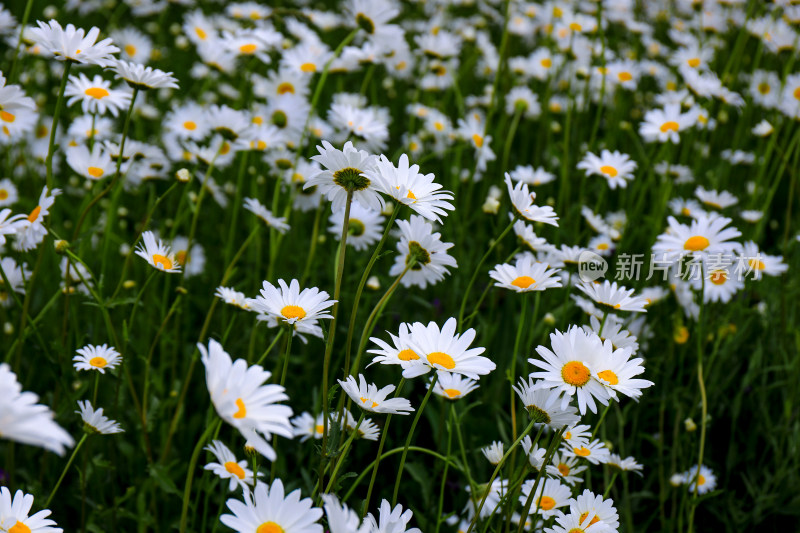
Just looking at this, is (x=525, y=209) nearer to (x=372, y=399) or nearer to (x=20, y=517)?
(x=372, y=399)

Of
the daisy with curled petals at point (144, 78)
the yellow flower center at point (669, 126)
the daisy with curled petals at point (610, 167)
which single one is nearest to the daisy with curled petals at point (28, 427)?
the daisy with curled petals at point (144, 78)

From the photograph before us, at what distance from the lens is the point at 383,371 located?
2170 mm

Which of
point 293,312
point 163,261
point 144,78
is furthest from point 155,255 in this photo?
point 293,312

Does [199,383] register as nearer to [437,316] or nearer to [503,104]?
[437,316]

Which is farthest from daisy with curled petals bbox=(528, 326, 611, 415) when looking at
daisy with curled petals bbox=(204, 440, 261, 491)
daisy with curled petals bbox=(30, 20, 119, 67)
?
daisy with curled petals bbox=(30, 20, 119, 67)

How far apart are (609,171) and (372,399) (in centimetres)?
145

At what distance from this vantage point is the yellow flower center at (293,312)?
1231 mm

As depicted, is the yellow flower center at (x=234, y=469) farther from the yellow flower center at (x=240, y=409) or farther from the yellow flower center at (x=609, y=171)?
the yellow flower center at (x=609, y=171)

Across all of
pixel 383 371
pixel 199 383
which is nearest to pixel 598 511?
pixel 383 371

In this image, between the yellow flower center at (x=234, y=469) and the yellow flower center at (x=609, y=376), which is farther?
the yellow flower center at (x=234, y=469)

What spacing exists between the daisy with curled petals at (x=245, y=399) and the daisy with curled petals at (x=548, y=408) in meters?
0.47

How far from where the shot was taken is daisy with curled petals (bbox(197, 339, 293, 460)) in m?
0.79

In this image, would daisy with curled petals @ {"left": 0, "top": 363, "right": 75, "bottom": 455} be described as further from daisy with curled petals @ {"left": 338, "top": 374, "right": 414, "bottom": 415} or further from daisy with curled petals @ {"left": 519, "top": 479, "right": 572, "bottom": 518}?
daisy with curled petals @ {"left": 519, "top": 479, "right": 572, "bottom": 518}

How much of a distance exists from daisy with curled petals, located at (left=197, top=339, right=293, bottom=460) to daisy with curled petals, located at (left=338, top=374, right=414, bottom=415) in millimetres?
260
